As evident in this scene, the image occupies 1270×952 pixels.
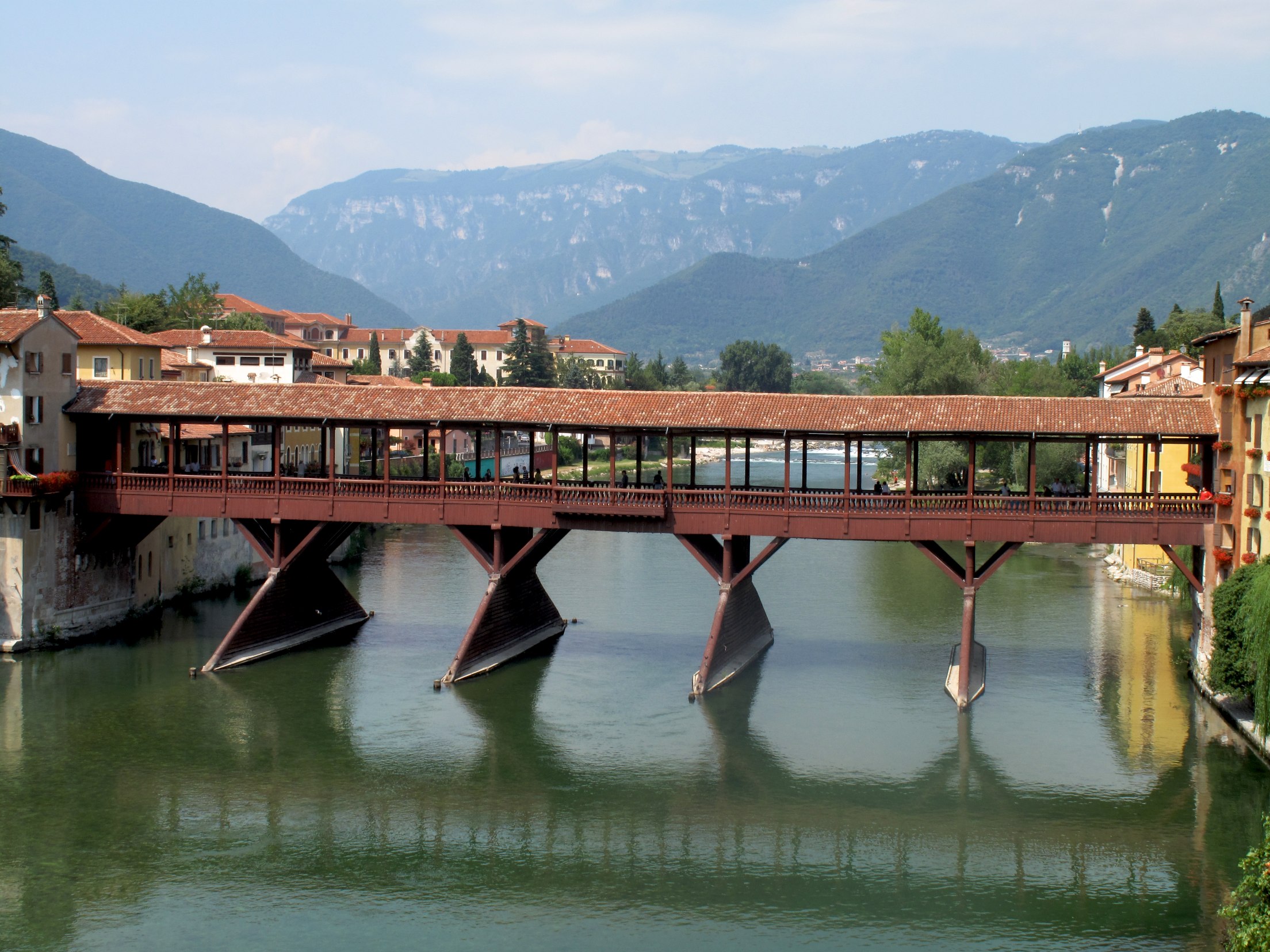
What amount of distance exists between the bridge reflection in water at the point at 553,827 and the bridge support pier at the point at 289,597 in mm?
3487

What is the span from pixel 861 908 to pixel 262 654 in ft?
77.2

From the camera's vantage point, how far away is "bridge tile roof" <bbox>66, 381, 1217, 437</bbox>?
38.3 m

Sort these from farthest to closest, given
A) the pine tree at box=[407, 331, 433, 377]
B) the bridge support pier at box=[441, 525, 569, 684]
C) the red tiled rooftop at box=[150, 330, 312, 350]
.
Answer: the pine tree at box=[407, 331, 433, 377] → the red tiled rooftop at box=[150, 330, 312, 350] → the bridge support pier at box=[441, 525, 569, 684]

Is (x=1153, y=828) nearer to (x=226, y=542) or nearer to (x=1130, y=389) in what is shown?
(x=226, y=542)

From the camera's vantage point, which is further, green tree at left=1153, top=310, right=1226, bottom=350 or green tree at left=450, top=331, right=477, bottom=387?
green tree at left=450, top=331, right=477, bottom=387

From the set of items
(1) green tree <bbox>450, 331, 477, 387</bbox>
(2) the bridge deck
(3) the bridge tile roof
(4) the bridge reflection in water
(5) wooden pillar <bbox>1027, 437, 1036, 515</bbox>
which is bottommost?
(4) the bridge reflection in water

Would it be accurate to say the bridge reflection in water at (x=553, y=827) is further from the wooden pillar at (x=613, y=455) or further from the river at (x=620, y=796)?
the wooden pillar at (x=613, y=455)

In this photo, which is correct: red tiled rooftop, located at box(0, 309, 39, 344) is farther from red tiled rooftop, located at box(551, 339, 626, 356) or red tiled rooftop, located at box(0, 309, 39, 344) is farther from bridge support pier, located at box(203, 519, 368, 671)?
red tiled rooftop, located at box(551, 339, 626, 356)

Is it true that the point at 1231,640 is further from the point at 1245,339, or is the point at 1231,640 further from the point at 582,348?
the point at 582,348

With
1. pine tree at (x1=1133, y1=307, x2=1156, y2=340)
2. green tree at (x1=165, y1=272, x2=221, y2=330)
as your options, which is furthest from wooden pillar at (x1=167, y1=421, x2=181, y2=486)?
pine tree at (x1=1133, y1=307, x2=1156, y2=340)

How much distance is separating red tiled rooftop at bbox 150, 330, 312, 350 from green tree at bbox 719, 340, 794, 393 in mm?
118233

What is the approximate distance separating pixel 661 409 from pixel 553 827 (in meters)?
15.3

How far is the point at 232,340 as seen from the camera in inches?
3036

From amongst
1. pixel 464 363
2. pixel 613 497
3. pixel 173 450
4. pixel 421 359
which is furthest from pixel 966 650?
pixel 421 359
